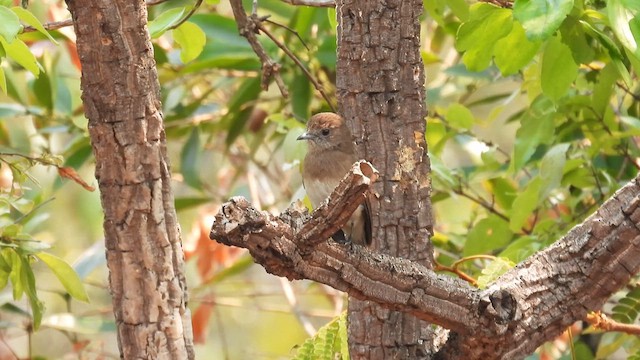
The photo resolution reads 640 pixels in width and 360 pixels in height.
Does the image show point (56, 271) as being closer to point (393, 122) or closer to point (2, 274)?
point (2, 274)

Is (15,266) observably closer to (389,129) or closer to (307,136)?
(307,136)

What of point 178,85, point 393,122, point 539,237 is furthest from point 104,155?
point 178,85

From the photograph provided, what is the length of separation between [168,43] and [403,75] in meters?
Result: 3.59

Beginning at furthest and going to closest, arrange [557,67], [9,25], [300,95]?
[300,95] → [557,67] → [9,25]

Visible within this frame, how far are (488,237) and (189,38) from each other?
1509 mm

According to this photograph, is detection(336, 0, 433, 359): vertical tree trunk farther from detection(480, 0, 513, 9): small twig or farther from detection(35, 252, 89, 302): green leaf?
detection(35, 252, 89, 302): green leaf

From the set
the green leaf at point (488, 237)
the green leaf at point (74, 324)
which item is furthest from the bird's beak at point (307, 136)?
the green leaf at point (74, 324)

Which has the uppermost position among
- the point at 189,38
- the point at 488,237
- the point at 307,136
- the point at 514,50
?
the point at 189,38

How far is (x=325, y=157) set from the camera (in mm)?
3561

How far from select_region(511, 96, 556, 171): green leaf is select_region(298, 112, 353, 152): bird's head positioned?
0.65 m

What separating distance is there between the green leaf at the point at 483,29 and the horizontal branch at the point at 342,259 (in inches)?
28.4

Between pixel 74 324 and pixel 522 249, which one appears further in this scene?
pixel 74 324

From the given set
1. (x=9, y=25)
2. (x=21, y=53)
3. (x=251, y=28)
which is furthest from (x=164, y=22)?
(x=9, y=25)

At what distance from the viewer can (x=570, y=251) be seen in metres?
2.74
